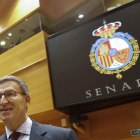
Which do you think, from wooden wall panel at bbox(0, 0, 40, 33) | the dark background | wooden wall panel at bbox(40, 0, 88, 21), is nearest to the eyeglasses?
the dark background

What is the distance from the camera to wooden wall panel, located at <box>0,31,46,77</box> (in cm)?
284

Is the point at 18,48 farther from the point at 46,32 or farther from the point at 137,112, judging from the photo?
the point at 137,112

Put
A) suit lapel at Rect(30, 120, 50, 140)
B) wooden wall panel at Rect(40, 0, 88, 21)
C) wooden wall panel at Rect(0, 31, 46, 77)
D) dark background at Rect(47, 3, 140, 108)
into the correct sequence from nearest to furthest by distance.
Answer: suit lapel at Rect(30, 120, 50, 140) → dark background at Rect(47, 3, 140, 108) → wooden wall panel at Rect(0, 31, 46, 77) → wooden wall panel at Rect(40, 0, 88, 21)

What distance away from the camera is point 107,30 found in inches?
93.4

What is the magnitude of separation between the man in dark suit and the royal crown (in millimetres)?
1582

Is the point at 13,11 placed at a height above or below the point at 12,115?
above

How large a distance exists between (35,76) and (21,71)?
379 mm

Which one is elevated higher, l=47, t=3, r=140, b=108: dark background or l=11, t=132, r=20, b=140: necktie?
l=47, t=3, r=140, b=108: dark background

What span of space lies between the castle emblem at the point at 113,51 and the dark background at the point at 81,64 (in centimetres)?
6

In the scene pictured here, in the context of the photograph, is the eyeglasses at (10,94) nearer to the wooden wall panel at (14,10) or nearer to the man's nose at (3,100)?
the man's nose at (3,100)

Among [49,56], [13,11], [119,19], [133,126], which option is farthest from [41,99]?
[13,11]

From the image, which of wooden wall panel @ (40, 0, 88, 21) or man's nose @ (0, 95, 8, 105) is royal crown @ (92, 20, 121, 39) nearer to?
wooden wall panel @ (40, 0, 88, 21)

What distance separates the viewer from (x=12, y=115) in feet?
3.54

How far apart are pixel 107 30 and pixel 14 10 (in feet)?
7.87
